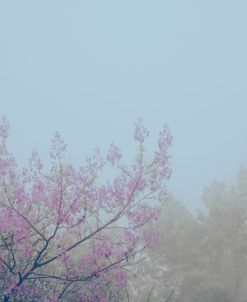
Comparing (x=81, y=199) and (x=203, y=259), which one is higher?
(x=203, y=259)

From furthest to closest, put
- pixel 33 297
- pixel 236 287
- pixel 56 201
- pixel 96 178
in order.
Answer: pixel 236 287, pixel 33 297, pixel 96 178, pixel 56 201

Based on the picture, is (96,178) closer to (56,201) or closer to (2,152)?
(56,201)

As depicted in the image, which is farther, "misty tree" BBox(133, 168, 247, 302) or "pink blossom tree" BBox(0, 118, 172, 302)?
"misty tree" BBox(133, 168, 247, 302)

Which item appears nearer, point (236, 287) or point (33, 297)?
point (33, 297)

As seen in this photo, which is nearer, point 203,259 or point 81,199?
point 81,199

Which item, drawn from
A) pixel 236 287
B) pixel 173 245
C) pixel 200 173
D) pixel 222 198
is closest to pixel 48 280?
pixel 173 245

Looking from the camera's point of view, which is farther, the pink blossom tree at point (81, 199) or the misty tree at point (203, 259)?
the misty tree at point (203, 259)

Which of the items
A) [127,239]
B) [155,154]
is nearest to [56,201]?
[127,239]

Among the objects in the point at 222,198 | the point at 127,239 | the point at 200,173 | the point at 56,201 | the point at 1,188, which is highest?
the point at 200,173

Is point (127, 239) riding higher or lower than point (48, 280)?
lower

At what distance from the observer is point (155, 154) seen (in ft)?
24.3

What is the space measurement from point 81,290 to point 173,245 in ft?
12.6

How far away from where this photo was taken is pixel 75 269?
794cm

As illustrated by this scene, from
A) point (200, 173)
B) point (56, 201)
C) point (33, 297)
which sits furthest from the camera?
point (200, 173)
